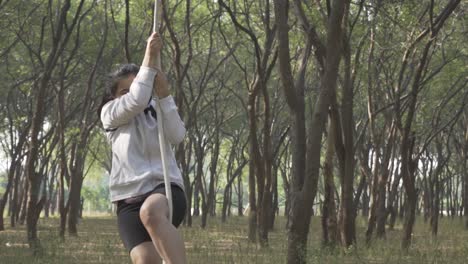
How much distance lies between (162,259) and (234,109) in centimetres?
2889

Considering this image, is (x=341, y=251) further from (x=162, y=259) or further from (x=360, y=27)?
(x=162, y=259)

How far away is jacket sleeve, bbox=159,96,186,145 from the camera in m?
3.71

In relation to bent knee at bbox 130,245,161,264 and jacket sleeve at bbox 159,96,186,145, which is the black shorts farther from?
jacket sleeve at bbox 159,96,186,145

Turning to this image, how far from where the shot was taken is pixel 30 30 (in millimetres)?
19297

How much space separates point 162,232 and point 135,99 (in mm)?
610

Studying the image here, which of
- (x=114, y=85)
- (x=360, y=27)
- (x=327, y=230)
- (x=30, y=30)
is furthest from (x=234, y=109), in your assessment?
(x=114, y=85)

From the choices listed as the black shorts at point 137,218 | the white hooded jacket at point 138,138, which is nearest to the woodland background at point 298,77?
the white hooded jacket at point 138,138

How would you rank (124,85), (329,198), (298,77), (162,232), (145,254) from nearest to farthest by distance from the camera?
(162,232), (145,254), (124,85), (298,77), (329,198)

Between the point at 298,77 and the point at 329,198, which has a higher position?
the point at 298,77

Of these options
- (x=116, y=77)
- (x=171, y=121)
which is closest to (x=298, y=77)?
(x=116, y=77)

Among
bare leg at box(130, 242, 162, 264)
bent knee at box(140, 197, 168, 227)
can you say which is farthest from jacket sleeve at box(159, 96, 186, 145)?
bare leg at box(130, 242, 162, 264)

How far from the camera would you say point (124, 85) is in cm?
388

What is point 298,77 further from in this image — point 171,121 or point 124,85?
point 171,121

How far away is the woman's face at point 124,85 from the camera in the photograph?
12.7 ft
